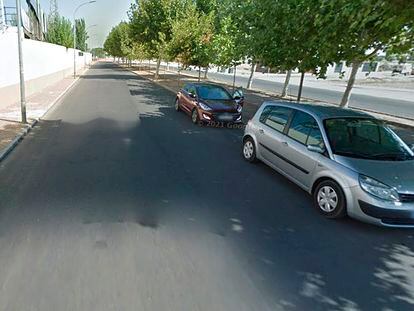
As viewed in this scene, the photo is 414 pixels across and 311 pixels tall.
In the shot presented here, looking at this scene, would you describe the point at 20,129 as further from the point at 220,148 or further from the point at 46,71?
the point at 46,71

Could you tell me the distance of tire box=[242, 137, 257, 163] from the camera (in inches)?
271

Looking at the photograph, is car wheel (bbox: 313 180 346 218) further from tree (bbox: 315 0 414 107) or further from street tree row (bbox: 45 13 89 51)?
street tree row (bbox: 45 13 89 51)

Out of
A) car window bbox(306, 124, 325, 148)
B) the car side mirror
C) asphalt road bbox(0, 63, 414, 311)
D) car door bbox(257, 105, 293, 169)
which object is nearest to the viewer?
asphalt road bbox(0, 63, 414, 311)

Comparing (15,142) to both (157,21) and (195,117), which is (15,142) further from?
(157,21)

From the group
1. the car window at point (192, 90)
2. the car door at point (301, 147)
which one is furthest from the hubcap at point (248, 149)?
the car window at point (192, 90)

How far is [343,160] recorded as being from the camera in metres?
4.55

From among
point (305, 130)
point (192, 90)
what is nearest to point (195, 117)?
point (192, 90)

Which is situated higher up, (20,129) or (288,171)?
(288,171)

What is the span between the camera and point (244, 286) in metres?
3.04

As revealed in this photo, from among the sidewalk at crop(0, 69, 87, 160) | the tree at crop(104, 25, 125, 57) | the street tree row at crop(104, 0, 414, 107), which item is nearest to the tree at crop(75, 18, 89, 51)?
the tree at crop(104, 25, 125, 57)

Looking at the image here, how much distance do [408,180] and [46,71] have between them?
22.6 m

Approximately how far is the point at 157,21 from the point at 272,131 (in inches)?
1042

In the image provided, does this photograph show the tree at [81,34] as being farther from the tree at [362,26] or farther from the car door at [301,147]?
the car door at [301,147]

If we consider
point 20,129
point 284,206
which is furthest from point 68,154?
point 284,206
